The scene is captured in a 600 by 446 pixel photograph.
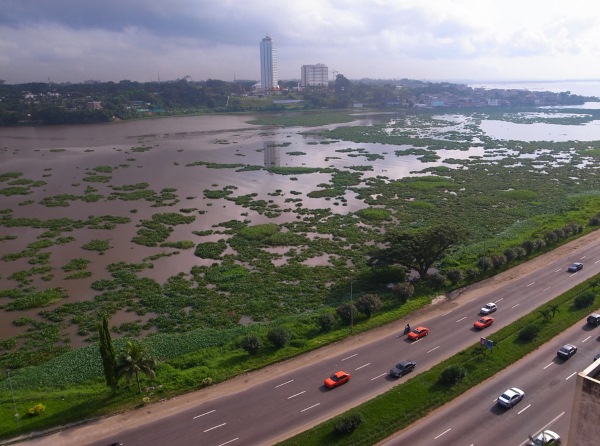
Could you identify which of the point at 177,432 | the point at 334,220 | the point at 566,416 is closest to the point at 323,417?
the point at 177,432

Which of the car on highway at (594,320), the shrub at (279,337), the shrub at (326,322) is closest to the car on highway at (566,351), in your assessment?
the car on highway at (594,320)

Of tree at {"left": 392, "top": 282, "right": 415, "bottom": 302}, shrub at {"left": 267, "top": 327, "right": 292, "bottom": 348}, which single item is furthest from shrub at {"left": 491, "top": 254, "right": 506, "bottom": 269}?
shrub at {"left": 267, "top": 327, "right": 292, "bottom": 348}

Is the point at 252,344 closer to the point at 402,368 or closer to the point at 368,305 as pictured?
the point at 368,305

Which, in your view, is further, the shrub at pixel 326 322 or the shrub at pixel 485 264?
the shrub at pixel 485 264

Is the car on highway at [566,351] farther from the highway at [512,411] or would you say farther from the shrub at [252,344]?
the shrub at [252,344]

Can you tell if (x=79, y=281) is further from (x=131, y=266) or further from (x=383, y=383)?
(x=383, y=383)

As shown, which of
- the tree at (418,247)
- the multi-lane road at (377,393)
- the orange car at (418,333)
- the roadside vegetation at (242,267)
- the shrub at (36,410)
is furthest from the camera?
the tree at (418,247)

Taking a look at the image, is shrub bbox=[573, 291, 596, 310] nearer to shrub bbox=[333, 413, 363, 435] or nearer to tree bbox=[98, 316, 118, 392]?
shrub bbox=[333, 413, 363, 435]
